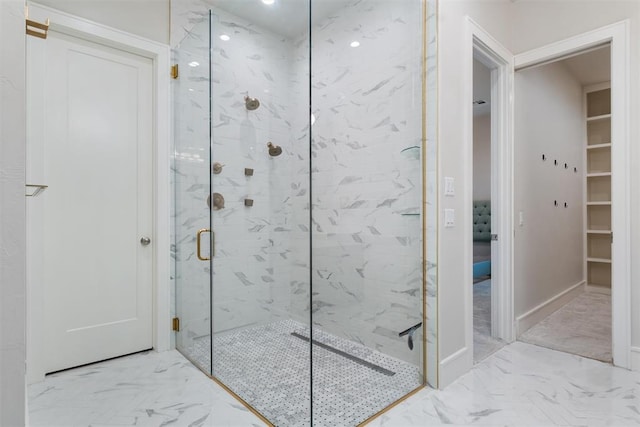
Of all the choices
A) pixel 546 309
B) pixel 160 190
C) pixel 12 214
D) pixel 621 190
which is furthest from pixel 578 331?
pixel 12 214

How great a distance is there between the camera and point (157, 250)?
240 centimetres

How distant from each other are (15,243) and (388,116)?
1899mm

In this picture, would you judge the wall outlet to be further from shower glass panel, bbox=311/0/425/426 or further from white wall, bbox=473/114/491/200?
white wall, bbox=473/114/491/200

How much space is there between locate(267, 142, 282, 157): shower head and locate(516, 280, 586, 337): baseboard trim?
234cm

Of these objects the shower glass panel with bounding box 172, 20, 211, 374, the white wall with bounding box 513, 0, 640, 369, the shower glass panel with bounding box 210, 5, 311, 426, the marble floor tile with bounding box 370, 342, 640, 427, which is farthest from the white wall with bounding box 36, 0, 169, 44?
the marble floor tile with bounding box 370, 342, 640, 427

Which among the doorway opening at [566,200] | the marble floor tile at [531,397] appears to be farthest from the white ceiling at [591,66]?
the marble floor tile at [531,397]

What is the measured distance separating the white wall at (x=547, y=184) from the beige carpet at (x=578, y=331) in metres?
0.20

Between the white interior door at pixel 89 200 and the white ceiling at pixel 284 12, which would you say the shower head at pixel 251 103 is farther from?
the white interior door at pixel 89 200

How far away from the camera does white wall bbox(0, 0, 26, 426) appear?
66 centimetres

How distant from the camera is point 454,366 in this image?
1.98 m

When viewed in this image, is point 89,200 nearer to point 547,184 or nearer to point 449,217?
point 449,217

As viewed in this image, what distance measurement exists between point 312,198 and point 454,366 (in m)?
1.33

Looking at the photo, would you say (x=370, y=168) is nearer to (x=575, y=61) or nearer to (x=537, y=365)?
(x=537, y=365)

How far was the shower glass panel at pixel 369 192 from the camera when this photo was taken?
1.93 meters
